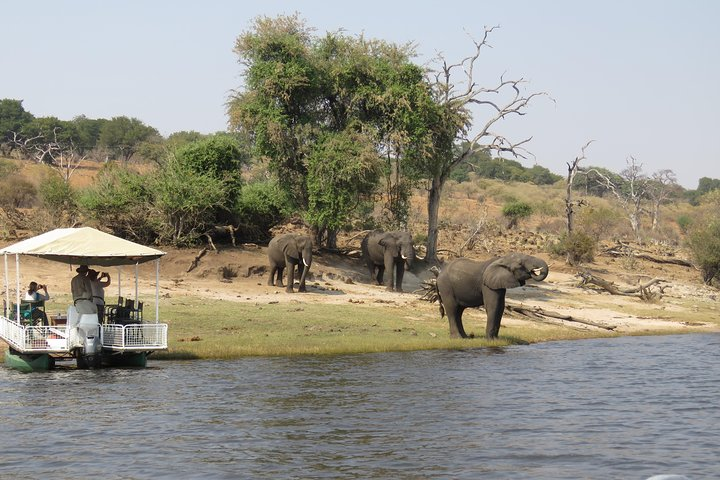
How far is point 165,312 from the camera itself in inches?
1096

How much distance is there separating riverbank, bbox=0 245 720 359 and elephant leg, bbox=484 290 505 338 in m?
0.34

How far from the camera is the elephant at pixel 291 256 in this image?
1356 inches

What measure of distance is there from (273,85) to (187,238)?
698 cm

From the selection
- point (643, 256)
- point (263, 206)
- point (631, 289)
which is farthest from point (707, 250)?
point (263, 206)

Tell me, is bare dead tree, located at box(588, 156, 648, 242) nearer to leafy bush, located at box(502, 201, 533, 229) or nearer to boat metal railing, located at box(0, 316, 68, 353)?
leafy bush, located at box(502, 201, 533, 229)

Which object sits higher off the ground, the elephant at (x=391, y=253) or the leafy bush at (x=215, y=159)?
the leafy bush at (x=215, y=159)

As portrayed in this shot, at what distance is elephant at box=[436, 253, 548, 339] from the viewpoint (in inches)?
1010

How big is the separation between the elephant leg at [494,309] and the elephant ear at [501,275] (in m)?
0.28

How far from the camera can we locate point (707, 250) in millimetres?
44406

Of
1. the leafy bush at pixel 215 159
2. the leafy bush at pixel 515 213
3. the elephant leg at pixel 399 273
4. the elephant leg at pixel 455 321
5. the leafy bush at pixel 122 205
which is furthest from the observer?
the leafy bush at pixel 515 213

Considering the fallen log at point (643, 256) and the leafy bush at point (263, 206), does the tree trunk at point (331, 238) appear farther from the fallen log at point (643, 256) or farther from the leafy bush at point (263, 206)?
the fallen log at point (643, 256)

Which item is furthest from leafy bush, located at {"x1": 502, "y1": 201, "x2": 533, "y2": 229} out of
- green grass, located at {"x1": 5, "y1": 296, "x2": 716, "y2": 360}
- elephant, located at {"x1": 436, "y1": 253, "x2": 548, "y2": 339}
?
elephant, located at {"x1": 436, "y1": 253, "x2": 548, "y2": 339}

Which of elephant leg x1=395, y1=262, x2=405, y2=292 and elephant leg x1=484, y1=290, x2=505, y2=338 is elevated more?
elephant leg x1=395, y1=262, x2=405, y2=292

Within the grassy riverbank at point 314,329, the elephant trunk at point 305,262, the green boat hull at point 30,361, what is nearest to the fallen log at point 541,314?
the grassy riverbank at point 314,329
